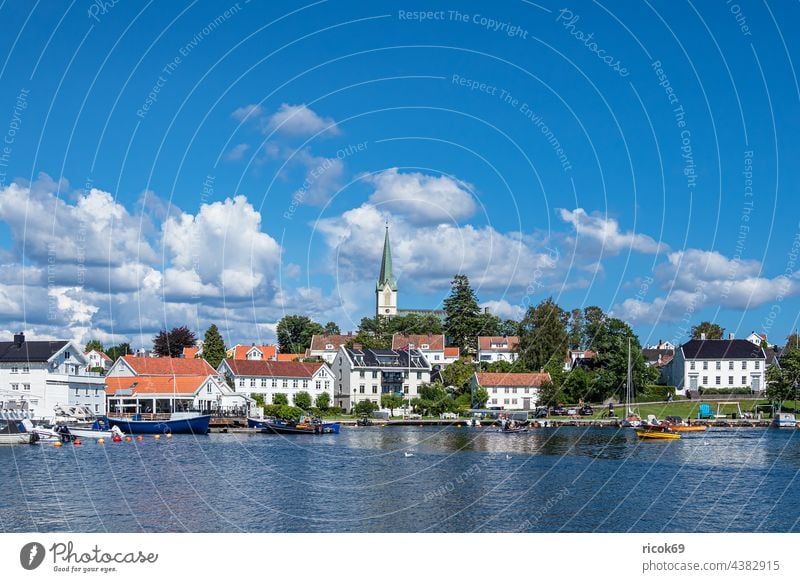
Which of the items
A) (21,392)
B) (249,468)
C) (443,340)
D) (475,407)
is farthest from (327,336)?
(249,468)

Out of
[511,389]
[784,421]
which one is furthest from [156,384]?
[784,421]

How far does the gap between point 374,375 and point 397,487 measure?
80.5 m

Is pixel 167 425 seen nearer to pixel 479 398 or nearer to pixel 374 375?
pixel 374 375

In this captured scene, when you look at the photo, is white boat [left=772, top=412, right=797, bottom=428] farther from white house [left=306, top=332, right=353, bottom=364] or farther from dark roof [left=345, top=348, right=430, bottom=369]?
white house [left=306, top=332, right=353, bottom=364]

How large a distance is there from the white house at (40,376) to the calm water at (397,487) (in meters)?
21.2

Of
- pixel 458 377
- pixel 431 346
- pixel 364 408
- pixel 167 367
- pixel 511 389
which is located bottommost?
pixel 364 408

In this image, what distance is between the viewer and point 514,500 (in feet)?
136

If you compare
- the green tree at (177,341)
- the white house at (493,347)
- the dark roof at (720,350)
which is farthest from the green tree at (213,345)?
the dark roof at (720,350)

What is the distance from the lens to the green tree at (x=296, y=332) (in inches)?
7565

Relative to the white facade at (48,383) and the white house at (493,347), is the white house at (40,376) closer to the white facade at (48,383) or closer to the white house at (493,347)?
the white facade at (48,383)

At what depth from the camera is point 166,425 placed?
85.6m

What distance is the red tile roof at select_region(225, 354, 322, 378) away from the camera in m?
114
